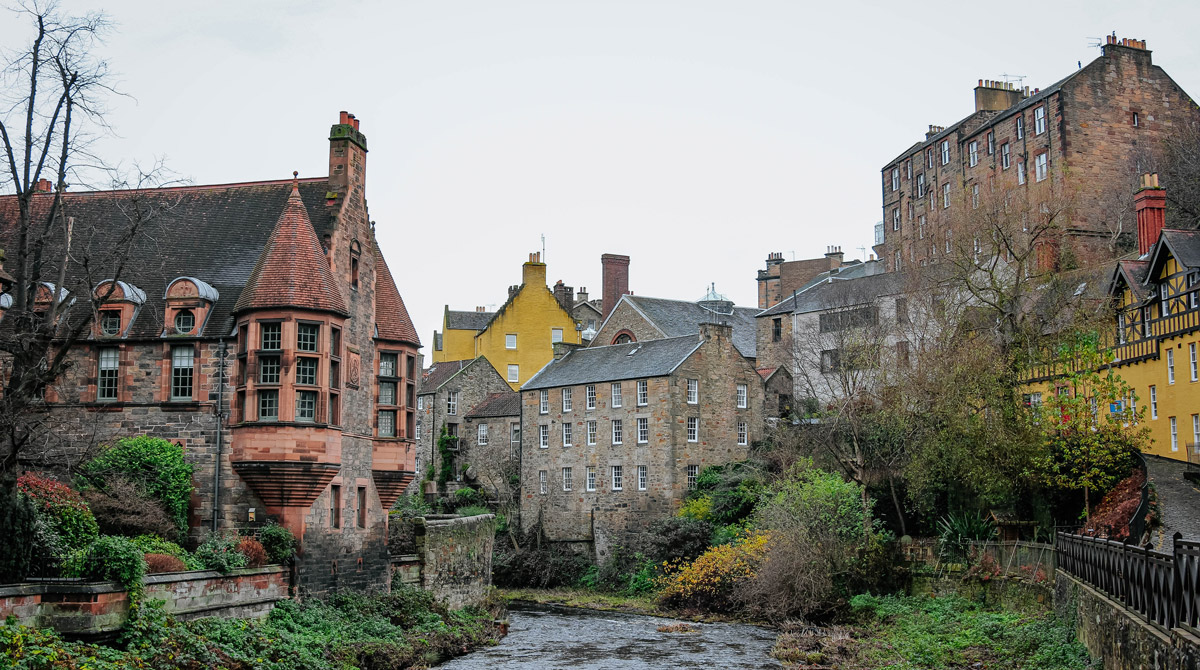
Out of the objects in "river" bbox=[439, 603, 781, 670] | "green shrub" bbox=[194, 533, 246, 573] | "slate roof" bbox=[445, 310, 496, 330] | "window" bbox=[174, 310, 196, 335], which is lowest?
"river" bbox=[439, 603, 781, 670]

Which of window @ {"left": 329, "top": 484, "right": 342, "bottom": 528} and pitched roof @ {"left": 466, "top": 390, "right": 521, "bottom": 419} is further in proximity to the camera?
pitched roof @ {"left": 466, "top": 390, "right": 521, "bottom": 419}

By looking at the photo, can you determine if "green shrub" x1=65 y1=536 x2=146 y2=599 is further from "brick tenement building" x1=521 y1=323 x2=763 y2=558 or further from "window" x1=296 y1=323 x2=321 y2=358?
"brick tenement building" x1=521 y1=323 x2=763 y2=558

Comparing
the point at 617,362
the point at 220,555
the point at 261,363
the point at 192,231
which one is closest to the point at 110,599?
the point at 220,555

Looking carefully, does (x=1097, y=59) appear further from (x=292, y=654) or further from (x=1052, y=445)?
(x=292, y=654)

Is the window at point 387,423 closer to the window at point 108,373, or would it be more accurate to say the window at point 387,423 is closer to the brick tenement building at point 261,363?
the brick tenement building at point 261,363

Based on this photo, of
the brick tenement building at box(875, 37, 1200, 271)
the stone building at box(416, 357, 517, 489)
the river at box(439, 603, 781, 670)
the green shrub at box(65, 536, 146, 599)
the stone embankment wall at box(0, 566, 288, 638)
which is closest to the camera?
the stone embankment wall at box(0, 566, 288, 638)

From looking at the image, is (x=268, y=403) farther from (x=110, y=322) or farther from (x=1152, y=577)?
(x=1152, y=577)

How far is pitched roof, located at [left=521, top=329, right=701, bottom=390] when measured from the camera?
52375mm

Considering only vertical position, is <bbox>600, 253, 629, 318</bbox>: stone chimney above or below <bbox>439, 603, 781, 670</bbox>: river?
above

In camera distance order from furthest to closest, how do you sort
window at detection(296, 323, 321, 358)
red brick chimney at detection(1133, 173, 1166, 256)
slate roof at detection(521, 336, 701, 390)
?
slate roof at detection(521, 336, 701, 390)
red brick chimney at detection(1133, 173, 1166, 256)
window at detection(296, 323, 321, 358)

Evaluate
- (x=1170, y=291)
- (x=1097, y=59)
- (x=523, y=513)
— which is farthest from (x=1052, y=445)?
(x=1097, y=59)

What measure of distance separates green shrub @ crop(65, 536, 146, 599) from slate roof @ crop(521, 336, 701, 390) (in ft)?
108

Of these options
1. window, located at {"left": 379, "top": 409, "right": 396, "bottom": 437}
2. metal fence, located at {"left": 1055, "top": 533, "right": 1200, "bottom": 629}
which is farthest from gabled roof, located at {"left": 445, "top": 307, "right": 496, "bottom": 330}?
metal fence, located at {"left": 1055, "top": 533, "right": 1200, "bottom": 629}

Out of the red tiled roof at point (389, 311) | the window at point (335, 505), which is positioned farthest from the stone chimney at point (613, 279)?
the window at point (335, 505)
